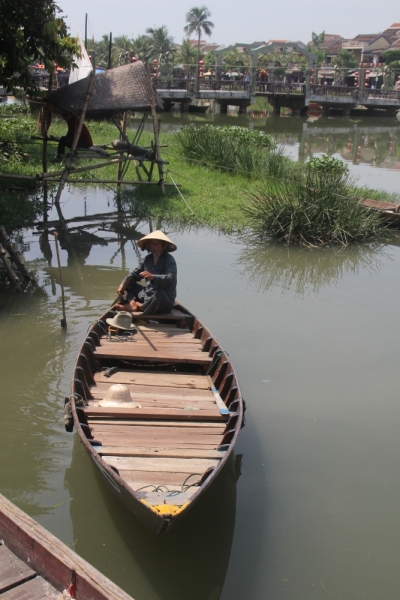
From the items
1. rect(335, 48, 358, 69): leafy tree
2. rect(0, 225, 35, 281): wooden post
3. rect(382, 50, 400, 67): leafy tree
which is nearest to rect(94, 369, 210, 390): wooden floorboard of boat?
rect(0, 225, 35, 281): wooden post

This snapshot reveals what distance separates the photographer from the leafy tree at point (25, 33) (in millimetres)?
9305

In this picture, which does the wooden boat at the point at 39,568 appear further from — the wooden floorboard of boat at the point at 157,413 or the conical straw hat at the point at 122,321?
the conical straw hat at the point at 122,321

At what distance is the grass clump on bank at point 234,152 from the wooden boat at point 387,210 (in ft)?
7.50

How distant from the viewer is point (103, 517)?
175 inches

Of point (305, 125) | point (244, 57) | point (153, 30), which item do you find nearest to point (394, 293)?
point (305, 125)

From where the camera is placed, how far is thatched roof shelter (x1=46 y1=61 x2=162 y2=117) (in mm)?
12258

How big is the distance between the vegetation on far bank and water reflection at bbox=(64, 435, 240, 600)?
7.41m

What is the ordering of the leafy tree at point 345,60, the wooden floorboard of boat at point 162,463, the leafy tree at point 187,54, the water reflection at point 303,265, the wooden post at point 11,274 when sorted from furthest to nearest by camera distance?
the leafy tree at point 345,60 < the leafy tree at point 187,54 < the water reflection at point 303,265 < the wooden post at point 11,274 < the wooden floorboard of boat at point 162,463

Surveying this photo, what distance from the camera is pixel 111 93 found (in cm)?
1276

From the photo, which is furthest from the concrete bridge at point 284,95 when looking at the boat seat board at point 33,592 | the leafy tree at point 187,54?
the boat seat board at point 33,592

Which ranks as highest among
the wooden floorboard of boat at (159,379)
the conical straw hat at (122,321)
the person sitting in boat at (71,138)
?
the person sitting in boat at (71,138)

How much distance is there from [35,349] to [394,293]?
17.1 feet

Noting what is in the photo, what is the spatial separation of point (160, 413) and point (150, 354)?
1124 millimetres

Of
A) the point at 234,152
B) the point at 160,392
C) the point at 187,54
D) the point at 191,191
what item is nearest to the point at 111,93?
the point at 191,191
